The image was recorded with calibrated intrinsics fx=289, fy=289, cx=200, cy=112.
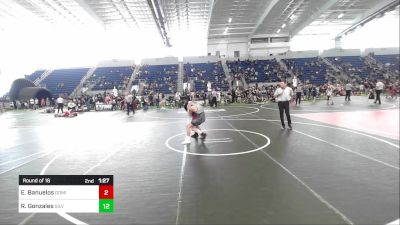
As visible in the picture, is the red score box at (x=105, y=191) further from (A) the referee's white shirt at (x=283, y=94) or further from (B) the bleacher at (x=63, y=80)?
(B) the bleacher at (x=63, y=80)

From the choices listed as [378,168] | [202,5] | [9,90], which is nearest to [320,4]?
[202,5]

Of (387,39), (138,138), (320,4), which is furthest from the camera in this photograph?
(320,4)

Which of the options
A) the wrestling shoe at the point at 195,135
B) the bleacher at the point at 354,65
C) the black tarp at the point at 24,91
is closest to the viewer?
the bleacher at the point at 354,65

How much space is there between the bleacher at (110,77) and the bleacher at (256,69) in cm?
1361

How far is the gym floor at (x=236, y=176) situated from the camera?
10.8 ft

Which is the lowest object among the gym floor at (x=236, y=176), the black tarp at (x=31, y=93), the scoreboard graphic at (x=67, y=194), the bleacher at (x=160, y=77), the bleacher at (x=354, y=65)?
the gym floor at (x=236, y=176)

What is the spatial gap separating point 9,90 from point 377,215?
4051cm

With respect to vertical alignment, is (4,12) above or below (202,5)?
below

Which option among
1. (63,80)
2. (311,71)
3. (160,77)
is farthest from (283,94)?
(63,80)

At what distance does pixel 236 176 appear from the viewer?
4918mm

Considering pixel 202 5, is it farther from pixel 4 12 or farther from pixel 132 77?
pixel 4 12

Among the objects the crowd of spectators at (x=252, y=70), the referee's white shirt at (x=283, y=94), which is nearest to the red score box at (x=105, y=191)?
the referee's white shirt at (x=283, y=94)

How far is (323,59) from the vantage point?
7938mm

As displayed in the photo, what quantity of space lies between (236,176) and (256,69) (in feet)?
100
